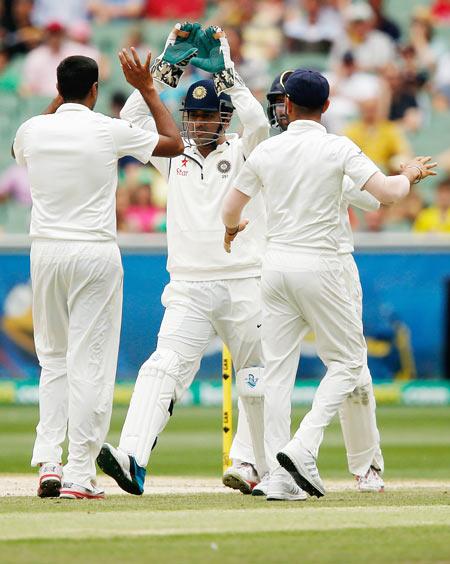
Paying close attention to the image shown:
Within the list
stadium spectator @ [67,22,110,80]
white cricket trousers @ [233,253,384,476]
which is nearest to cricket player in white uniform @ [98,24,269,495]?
white cricket trousers @ [233,253,384,476]

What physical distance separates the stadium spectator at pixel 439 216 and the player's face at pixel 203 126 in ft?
25.3

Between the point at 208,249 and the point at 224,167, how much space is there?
0.44m

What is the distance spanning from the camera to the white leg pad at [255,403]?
270 inches

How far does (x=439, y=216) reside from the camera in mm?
14555

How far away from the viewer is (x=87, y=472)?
21.0 feet

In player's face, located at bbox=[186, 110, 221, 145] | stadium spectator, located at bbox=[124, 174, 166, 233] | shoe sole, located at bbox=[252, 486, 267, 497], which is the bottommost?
shoe sole, located at bbox=[252, 486, 267, 497]

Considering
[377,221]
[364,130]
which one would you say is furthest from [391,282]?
[364,130]

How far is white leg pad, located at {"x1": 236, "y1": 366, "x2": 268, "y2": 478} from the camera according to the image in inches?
270

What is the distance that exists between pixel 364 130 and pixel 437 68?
2034mm

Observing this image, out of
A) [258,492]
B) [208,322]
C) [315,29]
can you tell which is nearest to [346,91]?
[315,29]

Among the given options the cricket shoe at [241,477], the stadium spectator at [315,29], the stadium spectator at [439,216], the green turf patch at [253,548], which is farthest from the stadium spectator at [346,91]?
the green turf patch at [253,548]

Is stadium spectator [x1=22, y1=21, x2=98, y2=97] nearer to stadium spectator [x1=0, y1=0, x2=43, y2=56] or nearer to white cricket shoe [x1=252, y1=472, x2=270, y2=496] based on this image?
stadium spectator [x1=0, y1=0, x2=43, y2=56]

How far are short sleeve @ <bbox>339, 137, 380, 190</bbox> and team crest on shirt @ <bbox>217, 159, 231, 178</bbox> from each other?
862 millimetres

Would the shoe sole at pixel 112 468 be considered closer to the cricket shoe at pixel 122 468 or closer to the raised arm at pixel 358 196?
the cricket shoe at pixel 122 468
